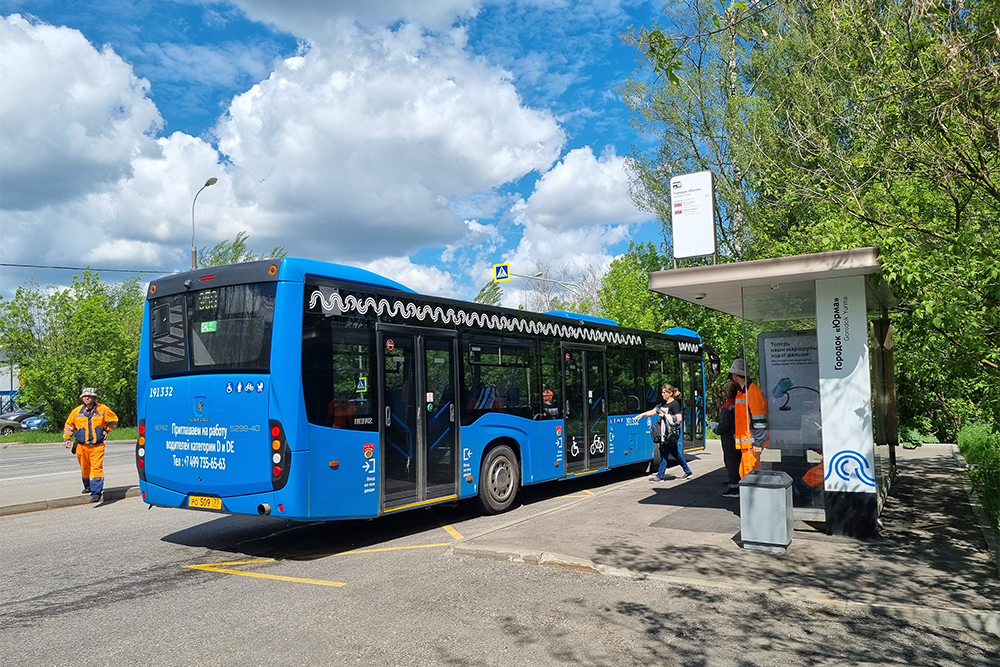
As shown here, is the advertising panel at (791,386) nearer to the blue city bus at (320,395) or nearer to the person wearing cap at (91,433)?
the blue city bus at (320,395)

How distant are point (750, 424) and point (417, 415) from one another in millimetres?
4307

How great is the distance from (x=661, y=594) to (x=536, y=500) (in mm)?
5820

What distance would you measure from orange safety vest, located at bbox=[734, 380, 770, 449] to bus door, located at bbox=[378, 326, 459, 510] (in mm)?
3773

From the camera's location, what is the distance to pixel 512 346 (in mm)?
10812

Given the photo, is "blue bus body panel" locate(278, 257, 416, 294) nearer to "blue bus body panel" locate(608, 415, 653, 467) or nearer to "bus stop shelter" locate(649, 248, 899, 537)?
"bus stop shelter" locate(649, 248, 899, 537)

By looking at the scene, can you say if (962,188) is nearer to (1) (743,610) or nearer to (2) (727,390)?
(2) (727,390)

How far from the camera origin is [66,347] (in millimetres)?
34531

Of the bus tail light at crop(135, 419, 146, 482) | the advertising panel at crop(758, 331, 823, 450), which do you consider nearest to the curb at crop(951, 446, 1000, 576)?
the advertising panel at crop(758, 331, 823, 450)

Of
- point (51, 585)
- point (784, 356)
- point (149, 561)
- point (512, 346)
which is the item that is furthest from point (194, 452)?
point (784, 356)

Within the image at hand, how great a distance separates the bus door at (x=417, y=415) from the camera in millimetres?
8445

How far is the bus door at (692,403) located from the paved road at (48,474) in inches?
456

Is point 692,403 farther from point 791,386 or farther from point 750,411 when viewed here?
point 750,411

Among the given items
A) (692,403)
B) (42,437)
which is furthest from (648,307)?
(42,437)

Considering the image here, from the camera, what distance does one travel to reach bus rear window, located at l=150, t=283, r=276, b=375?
755cm
